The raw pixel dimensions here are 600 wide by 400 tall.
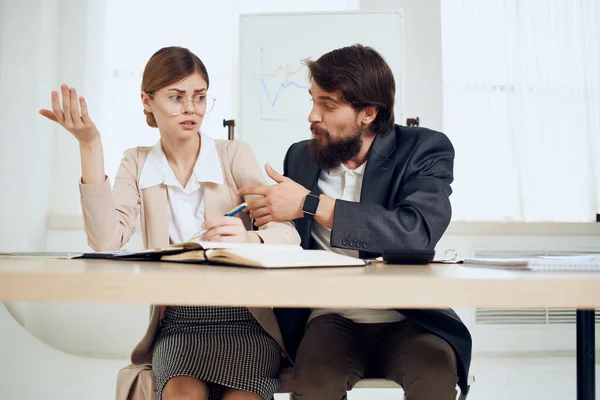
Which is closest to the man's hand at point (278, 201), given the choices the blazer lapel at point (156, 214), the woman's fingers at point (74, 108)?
the blazer lapel at point (156, 214)

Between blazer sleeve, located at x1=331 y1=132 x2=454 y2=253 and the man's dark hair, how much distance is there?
0.22 metres

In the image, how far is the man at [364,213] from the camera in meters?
1.20

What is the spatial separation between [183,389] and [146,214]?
0.56 metres

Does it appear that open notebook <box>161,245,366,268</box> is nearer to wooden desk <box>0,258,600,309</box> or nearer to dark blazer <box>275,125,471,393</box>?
wooden desk <box>0,258,600,309</box>

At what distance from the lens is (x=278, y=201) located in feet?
4.61

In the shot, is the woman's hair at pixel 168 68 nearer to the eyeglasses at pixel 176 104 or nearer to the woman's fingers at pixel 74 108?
the eyeglasses at pixel 176 104

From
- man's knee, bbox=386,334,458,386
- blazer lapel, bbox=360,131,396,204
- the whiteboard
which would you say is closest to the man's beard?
blazer lapel, bbox=360,131,396,204

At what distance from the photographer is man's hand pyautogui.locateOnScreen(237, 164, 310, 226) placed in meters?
1.40

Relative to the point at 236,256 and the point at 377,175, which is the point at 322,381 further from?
the point at 377,175

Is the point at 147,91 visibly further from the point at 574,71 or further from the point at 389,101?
the point at 574,71

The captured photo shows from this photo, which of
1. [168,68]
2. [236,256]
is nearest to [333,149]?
[168,68]

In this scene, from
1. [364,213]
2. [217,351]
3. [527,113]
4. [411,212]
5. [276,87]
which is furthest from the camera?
[527,113]

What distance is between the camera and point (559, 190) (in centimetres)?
362

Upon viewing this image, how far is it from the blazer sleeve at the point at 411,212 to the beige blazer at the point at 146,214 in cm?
17
